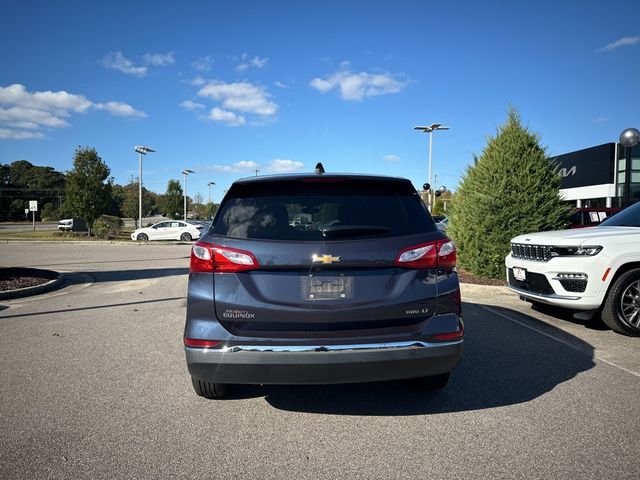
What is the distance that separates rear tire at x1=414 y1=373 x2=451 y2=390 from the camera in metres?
3.71

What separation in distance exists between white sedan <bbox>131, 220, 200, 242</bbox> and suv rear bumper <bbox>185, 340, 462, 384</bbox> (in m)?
28.4

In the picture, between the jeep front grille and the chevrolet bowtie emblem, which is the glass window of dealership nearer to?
the jeep front grille

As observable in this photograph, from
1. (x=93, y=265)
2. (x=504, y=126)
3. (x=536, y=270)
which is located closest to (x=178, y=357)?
(x=536, y=270)

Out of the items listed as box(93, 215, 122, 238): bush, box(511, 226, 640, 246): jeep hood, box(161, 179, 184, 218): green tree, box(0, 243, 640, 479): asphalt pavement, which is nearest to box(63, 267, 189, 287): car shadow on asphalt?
box(0, 243, 640, 479): asphalt pavement

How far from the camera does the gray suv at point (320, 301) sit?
2.99m

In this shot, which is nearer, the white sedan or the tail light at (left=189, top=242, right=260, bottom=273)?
the tail light at (left=189, top=242, right=260, bottom=273)

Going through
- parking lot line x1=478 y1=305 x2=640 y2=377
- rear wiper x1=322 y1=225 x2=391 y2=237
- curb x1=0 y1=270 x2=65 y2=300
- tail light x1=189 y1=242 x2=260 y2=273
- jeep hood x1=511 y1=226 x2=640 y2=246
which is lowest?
curb x1=0 y1=270 x2=65 y2=300

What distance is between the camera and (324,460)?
111 inches

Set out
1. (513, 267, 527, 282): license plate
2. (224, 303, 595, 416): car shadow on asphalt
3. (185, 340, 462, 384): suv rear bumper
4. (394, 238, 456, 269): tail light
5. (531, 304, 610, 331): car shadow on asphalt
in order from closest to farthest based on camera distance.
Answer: (185, 340, 462, 384): suv rear bumper
(394, 238, 456, 269): tail light
(224, 303, 595, 416): car shadow on asphalt
(531, 304, 610, 331): car shadow on asphalt
(513, 267, 527, 282): license plate

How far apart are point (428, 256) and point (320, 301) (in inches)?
31.6

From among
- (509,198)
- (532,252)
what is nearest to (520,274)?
(532,252)

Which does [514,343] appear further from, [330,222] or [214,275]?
[214,275]

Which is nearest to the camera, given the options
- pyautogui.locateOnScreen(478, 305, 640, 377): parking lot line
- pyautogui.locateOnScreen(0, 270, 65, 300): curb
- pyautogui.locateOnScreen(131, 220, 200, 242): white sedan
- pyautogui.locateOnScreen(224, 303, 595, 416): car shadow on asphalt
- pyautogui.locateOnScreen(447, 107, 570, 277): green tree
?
pyautogui.locateOnScreen(224, 303, 595, 416): car shadow on asphalt

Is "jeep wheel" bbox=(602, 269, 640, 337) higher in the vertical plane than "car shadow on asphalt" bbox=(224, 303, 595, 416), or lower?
Result: higher
